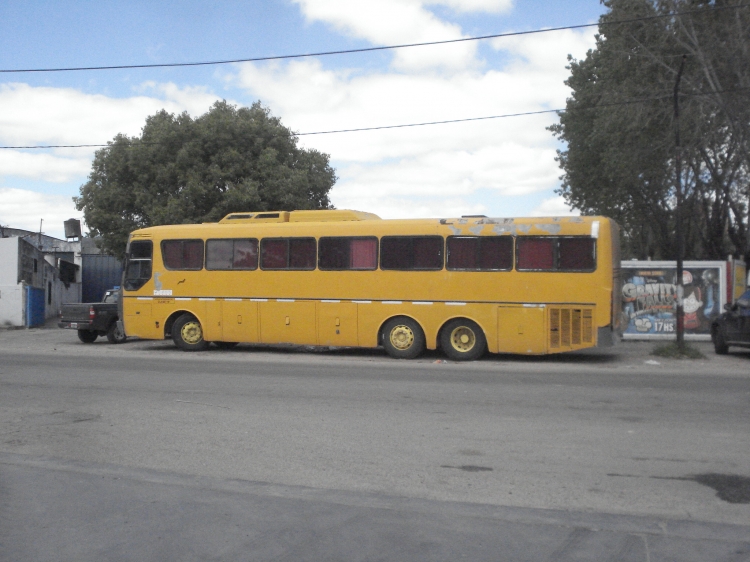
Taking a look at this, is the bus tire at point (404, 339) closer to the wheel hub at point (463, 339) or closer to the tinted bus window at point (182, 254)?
the wheel hub at point (463, 339)

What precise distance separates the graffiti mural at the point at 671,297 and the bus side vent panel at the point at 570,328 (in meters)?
6.91

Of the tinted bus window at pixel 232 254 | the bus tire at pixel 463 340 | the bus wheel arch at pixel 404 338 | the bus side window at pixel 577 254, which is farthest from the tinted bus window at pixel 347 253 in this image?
the bus side window at pixel 577 254

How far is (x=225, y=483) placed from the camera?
258 inches

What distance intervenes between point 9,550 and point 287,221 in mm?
14827

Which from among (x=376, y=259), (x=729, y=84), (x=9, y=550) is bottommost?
(x=9, y=550)

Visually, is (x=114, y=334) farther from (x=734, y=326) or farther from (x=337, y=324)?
(x=734, y=326)

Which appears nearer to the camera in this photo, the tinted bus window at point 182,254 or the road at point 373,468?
the road at point 373,468

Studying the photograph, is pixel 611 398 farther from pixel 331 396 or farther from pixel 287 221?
pixel 287 221

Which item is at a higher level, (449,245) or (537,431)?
(449,245)

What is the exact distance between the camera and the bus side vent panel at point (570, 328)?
649 inches

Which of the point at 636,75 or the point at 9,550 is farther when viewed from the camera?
the point at 636,75

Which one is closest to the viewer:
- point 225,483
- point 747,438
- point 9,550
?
point 9,550

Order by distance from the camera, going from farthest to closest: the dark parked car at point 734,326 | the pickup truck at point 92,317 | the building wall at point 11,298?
the building wall at point 11,298
the pickup truck at point 92,317
the dark parked car at point 734,326

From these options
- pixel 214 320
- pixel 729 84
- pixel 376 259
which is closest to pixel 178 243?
pixel 214 320
